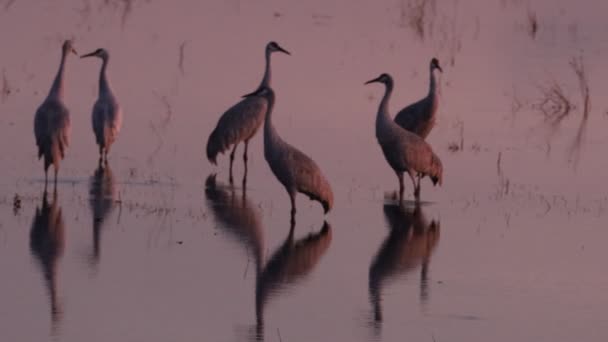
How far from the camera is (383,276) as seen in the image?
1272 centimetres

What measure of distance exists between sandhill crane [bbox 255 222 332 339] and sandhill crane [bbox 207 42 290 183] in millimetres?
3856

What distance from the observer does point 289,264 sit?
13.0 m

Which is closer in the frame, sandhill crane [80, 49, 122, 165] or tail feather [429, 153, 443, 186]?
tail feather [429, 153, 443, 186]

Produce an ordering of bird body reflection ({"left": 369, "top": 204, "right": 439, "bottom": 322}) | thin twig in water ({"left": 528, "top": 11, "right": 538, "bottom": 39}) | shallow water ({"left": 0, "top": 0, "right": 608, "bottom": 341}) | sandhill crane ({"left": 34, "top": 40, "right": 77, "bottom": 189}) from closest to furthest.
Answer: shallow water ({"left": 0, "top": 0, "right": 608, "bottom": 341}) < bird body reflection ({"left": 369, "top": 204, "right": 439, "bottom": 322}) < sandhill crane ({"left": 34, "top": 40, "right": 77, "bottom": 189}) < thin twig in water ({"left": 528, "top": 11, "right": 538, "bottom": 39})

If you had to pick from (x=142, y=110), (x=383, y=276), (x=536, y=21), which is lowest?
(x=383, y=276)

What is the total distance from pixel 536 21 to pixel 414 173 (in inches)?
716

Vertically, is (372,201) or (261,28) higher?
(261,28)

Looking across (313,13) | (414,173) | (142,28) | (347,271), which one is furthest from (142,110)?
(313,13)

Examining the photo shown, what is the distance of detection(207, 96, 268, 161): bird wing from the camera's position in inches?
741

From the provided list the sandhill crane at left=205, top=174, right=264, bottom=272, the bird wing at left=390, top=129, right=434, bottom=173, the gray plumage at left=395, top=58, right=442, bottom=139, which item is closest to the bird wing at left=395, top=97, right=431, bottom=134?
the gray plumage at left=395, top=58, right=442, bottom=139

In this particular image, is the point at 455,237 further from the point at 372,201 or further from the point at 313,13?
the point at 313,13

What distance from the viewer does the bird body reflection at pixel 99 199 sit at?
13.2m

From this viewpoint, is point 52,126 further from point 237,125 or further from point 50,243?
point 50,243

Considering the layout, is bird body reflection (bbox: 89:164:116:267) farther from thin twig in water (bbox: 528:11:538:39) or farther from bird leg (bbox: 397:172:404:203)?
thin twig in water (bbox: 528:11:538:39)
